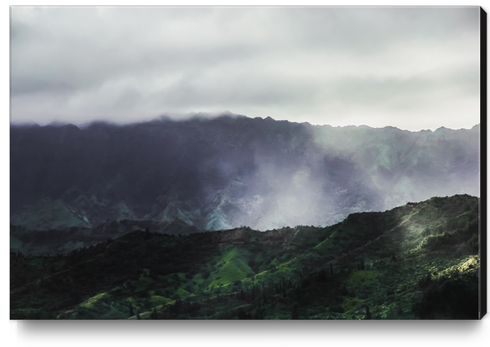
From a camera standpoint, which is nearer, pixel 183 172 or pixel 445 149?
pixel 445 149

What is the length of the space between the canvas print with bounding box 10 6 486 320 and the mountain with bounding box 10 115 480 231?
0.06ft

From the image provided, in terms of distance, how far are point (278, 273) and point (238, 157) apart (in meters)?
1.50

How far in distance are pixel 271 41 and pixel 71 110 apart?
102 inches

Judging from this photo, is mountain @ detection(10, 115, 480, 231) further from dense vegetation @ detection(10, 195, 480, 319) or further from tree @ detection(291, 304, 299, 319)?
tree @ detection(291, 304, 299, 319)

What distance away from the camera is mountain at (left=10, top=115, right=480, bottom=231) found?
5.54 meters

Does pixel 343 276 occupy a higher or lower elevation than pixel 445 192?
lower

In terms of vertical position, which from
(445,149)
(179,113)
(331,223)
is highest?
(179,113)

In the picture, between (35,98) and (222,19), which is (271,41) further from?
(35,98)

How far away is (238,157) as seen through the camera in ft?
19.1

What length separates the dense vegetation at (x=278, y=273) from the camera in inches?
209

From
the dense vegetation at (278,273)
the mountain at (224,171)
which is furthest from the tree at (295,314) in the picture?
the mountain at (224,171)

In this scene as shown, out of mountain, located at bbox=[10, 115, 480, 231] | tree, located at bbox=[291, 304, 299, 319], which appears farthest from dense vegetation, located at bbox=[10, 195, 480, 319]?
mountain, located at bbox=[10, 115, 480, 231]

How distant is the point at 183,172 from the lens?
587cm
